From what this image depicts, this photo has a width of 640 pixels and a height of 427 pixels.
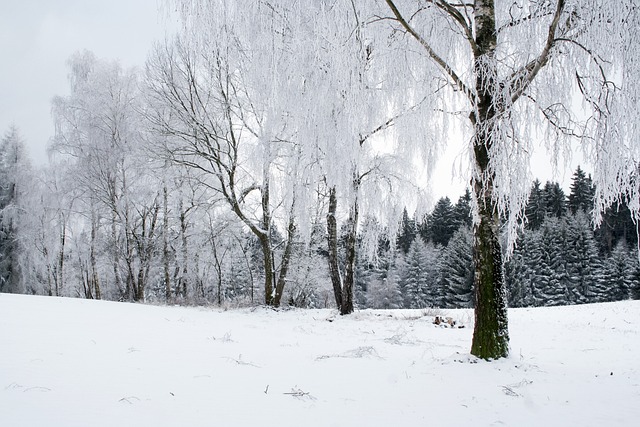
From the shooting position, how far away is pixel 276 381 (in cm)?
314

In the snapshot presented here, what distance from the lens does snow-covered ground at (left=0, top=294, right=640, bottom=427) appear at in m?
2.25

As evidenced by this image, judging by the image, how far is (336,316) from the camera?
954 cm

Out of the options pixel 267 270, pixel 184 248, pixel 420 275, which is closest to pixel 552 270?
pixel 420 275

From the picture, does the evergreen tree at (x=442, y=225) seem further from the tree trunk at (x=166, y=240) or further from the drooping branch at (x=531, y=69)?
the drooping branch at (x=531, y=69)

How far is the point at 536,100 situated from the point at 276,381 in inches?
137

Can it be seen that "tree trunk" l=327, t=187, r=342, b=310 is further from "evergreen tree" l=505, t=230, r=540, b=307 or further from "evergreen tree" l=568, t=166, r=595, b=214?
"evergreen tree" l=568, t=166, r=595, b=214

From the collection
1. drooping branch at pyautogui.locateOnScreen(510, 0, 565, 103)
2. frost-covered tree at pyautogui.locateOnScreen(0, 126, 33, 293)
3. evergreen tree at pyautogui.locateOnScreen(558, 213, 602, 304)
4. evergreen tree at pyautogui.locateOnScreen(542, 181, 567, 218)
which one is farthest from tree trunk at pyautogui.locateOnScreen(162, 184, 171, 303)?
evergreen tree at pyautogui.locateOnScreen(542, 181, 567, 218)

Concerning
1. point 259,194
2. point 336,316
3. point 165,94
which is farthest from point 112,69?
point 336,316

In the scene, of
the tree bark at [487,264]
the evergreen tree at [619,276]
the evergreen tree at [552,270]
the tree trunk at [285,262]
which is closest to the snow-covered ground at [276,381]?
the tree bark at [487,264]

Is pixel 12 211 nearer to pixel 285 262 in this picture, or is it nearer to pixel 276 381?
pixel 285 262

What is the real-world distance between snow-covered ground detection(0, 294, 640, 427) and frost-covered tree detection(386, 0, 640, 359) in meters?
0.94

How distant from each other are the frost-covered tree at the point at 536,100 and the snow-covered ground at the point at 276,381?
0.94 metres

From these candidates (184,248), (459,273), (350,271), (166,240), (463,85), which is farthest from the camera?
(459,273)

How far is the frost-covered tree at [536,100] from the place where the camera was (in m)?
3.09
